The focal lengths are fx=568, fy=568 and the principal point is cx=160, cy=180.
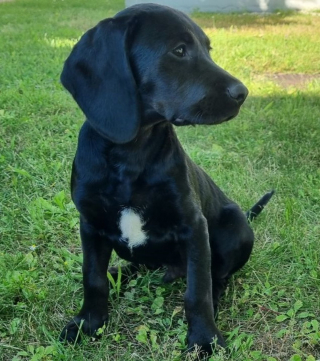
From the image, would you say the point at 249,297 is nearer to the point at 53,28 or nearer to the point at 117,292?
the point at 117,292

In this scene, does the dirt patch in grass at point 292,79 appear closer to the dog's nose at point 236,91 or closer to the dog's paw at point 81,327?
the dog's nose at point 236,91

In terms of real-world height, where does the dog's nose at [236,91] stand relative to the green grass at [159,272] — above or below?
above

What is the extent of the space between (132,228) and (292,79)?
4847 mm

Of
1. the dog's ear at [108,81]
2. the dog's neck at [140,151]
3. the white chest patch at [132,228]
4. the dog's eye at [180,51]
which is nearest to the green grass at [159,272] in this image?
the white chest patch at [132,228]

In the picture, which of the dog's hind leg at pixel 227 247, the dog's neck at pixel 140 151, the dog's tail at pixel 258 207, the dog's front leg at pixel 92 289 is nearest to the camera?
the dog's neck at pixel 140 151

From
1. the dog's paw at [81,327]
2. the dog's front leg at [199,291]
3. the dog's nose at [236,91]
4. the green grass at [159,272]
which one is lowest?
the green grass at [159,272]

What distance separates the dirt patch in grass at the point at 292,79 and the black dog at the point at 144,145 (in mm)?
4103

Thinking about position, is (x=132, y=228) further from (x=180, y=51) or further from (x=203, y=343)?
(x=180, y=51)

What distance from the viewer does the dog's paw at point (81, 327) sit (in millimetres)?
2385

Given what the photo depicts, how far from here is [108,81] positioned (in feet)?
6.61

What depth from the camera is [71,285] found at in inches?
108

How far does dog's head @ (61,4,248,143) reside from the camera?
2.02 metres

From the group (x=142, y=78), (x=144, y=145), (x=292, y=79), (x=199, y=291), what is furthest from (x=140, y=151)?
(x=292, y=79)

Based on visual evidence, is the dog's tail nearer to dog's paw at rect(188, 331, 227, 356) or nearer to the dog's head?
dog's paw at rect(188, 331, 227, 356)
